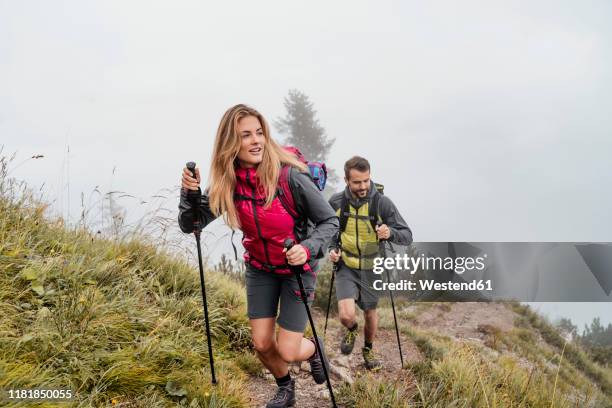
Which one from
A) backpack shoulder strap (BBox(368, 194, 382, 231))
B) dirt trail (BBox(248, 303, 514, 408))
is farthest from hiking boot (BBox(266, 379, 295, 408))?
backpack shoulder strap (BBox(368, 194, 382, 231))

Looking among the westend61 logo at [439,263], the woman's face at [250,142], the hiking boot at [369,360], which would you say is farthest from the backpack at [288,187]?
the westend61 logo at [439,263]

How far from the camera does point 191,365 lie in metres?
4.39

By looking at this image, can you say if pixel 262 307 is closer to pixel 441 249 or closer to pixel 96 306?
pixel 96 306

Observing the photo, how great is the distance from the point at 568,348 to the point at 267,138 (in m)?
14.0

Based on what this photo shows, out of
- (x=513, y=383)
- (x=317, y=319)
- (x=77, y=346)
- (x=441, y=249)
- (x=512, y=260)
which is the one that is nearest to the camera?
(x=77, y=346)

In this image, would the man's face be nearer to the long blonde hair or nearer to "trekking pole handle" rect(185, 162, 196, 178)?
the long blonde hair

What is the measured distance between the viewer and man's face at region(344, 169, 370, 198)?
628 centimetres

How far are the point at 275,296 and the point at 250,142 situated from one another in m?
1.40

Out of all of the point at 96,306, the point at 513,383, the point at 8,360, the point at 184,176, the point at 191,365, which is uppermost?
the point at 184,176

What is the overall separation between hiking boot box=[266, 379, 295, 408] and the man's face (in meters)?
2.72

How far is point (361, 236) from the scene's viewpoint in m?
6.45

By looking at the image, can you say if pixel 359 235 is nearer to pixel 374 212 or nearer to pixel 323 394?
pixel 374 212

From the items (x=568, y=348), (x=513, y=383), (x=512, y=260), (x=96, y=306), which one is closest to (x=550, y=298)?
(x=512, y=260)

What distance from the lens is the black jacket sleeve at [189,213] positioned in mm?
4227
